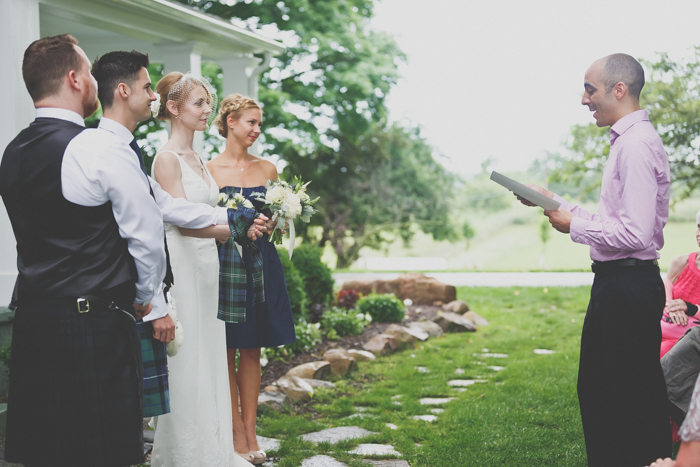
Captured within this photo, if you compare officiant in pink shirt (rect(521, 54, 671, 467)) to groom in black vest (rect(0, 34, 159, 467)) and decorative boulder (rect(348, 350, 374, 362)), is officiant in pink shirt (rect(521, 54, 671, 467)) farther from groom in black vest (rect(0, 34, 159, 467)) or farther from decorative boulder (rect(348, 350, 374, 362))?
decorative boulder (rect(348, 350, 374, 362))

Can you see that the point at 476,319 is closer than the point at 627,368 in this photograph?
No

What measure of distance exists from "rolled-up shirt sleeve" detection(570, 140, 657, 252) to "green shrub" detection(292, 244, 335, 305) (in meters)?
5.68

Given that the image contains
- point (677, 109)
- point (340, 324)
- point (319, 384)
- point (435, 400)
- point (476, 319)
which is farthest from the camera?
point (677, 109)

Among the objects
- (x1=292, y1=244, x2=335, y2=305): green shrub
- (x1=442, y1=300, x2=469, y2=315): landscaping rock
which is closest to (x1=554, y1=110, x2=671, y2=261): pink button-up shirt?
(x1=292, y1=244, x2=335, y2=305): green shrub

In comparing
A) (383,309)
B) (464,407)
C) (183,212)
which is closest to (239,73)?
(383,309)

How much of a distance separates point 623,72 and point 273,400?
3575mm

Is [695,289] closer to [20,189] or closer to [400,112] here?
[20,189]

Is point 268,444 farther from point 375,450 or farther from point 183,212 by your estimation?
point 183,212

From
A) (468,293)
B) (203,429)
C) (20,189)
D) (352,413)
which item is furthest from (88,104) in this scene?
(468,293)

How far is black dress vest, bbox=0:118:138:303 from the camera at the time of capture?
7.40 feet

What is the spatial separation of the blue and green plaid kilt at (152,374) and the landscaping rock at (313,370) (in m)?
3.09

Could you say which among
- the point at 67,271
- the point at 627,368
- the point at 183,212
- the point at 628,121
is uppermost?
the point at 628,121

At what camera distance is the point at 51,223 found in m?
2.27

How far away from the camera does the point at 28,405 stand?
233 centimetres
